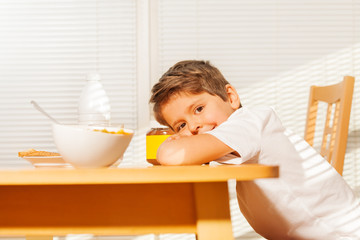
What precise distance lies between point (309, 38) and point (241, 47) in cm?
42

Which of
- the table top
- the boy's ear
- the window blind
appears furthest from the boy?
the window blind

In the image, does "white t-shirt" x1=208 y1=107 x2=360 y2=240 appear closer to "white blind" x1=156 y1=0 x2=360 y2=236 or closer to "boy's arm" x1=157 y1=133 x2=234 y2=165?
"boy's arm" x1=157 y1=133 x2=234 y2=165

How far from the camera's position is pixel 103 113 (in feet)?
6.32

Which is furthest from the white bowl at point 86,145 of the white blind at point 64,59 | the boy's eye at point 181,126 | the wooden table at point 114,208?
the white blind at point 64,59

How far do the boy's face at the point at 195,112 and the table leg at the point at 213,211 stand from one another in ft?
1.51

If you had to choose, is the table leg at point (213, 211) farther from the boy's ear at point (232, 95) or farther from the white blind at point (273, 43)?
the white blind at point (273, 43)

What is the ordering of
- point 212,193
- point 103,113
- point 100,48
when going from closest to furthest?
point 212,193
point 103,113
point 100,48

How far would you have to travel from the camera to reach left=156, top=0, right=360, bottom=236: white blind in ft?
8.00

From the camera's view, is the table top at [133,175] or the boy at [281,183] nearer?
the table top at [133,175]

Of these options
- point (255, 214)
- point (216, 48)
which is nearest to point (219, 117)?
point (255, 214)

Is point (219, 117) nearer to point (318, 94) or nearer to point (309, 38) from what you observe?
point (318, 94)

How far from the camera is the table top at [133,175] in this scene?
18.1 inches

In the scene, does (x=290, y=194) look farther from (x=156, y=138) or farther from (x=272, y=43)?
(x=272, y=43)

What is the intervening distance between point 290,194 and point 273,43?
5.69ft
